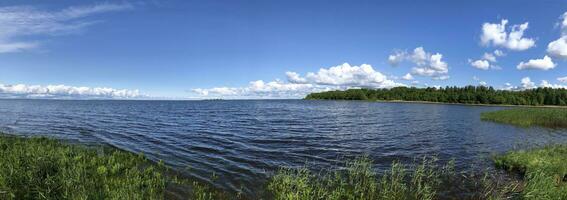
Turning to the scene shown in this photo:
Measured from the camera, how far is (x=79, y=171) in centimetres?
1138

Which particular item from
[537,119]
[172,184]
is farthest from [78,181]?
[537,119]

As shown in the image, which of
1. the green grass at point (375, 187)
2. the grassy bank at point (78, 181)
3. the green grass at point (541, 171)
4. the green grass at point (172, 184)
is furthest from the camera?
the green grass at point (375, 187)

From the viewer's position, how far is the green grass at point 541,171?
36.6ft

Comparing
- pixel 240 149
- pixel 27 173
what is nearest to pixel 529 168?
pixel 240 149

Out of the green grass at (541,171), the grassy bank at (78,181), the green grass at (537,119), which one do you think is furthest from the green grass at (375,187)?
the green grass at (537,119)

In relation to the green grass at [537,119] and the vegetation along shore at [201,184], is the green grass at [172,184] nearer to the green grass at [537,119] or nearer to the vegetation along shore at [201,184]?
the vegetation along shore at [201,184]

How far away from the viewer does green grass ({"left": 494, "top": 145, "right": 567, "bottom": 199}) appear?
1114 centimetres

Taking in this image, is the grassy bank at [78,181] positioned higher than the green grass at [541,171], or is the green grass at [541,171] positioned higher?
the grassy bank at [78,181]

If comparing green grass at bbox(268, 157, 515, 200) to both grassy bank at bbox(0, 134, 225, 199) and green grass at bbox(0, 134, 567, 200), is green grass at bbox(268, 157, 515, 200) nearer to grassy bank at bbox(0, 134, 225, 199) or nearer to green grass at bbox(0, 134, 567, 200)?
green grass at bbox(0, 134, 567, 200)

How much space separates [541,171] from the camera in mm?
14070

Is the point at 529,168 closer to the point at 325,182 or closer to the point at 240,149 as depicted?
the point at 325,182

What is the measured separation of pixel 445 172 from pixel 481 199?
4.44m

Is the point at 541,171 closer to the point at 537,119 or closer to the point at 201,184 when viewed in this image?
the point at 201,184

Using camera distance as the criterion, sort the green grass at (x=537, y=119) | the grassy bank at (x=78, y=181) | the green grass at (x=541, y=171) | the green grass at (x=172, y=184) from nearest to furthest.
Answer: the grassy bank at (x=78, y=181), the green grass at (x=172, y=184), the green grass at (x=541, y=171), the green grass at (x=537, y=119)
